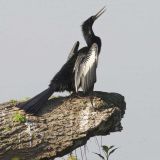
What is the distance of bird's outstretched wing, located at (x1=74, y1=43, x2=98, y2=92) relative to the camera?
38.7ft

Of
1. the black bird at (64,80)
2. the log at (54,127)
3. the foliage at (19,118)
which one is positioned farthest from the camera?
the black bird at (64,80)

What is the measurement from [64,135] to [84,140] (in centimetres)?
40

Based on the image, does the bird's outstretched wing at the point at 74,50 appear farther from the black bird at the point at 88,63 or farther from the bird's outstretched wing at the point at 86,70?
the bird's outstretched wing at the point at 86,70

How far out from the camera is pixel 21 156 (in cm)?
1038

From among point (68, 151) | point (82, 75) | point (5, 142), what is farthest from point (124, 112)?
point (5, 142)

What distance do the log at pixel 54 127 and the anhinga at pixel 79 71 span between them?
510 millimetres

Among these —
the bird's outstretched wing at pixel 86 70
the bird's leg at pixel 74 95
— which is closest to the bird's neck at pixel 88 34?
the bird's outstretched wing at pixel 86 70

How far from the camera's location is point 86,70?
1190cm

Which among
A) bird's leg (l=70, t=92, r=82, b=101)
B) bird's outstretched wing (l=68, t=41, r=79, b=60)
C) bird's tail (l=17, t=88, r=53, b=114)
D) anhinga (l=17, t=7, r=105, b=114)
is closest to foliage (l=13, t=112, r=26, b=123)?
bird's tail (l=17, t=88, r=53, b=114)

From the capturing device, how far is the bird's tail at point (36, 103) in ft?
36.0

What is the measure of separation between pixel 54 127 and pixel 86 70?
1768mm

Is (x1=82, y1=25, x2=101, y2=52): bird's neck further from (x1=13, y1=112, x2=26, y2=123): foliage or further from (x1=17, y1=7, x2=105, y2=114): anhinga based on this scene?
(x1=13, y1=112, x2=26, y2=123): foliage

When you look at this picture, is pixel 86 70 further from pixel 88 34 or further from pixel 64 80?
pixel 88 34

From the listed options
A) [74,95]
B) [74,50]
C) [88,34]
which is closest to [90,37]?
[88,34]
